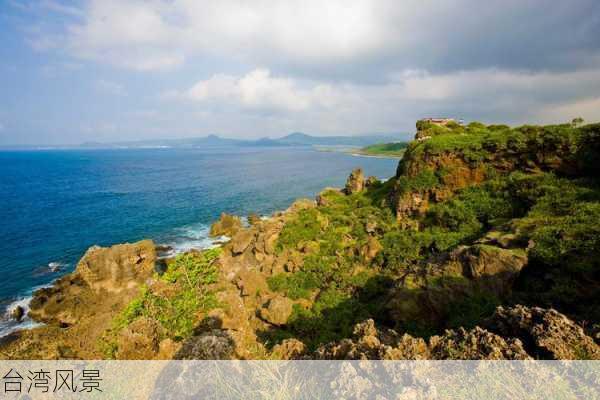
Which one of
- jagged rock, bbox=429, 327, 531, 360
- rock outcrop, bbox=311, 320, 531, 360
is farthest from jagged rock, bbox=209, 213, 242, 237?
jagged rock, bbox=429, 327, 531, 360

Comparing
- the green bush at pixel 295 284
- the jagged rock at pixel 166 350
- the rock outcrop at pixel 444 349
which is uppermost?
the rock outcrop at pixel 444 349

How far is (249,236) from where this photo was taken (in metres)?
33.5

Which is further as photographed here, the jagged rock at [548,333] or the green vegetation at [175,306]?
the green vegetation at [175,306]

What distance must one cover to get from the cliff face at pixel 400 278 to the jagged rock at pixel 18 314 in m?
1.08

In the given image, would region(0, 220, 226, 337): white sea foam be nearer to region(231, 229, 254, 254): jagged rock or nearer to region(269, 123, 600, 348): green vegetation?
region(231, 229, 254, 254): jagged rock

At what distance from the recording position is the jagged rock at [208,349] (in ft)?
28.4

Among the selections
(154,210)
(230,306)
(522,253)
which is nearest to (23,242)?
(154,210)

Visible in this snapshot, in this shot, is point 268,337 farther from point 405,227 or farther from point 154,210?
point 154,210

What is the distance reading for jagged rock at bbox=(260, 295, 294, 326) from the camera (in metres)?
22.0

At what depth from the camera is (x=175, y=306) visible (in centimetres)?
1548

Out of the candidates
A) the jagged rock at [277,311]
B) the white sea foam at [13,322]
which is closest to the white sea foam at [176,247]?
the white sea foam at [13,322]

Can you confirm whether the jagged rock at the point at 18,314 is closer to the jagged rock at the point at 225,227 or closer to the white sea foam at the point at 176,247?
the white sea foam at the point at 176,247

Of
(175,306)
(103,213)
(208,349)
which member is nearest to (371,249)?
(175,306)

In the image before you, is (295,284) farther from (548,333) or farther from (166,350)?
(548,333)
